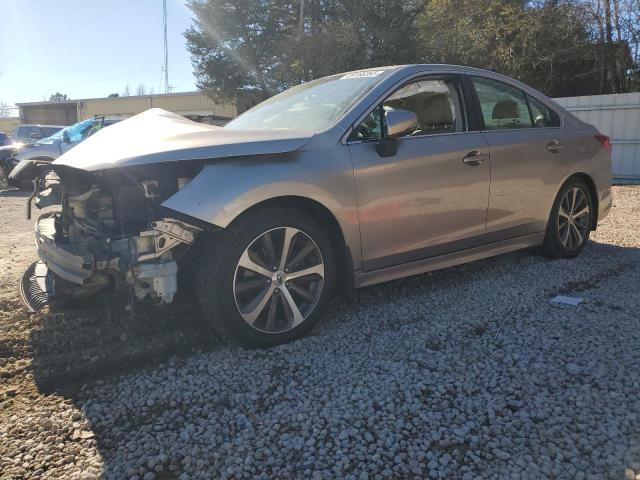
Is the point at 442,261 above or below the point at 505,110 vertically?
below

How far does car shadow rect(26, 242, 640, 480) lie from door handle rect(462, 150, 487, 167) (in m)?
1.04

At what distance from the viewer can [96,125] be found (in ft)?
36.8

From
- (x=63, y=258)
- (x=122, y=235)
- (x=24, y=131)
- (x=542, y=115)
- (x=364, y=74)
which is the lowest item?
(x=63, y=258)

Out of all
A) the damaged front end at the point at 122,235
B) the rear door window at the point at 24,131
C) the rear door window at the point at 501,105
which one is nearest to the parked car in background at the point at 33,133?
the rear door window at the point at 24,131

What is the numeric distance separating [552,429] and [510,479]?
439 mm

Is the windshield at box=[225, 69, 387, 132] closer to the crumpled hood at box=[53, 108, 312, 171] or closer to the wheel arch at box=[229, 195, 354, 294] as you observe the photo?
the crumpled hood at box=[53, 108, 312, 171]

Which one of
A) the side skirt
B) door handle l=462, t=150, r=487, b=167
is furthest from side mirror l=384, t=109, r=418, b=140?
the side skirt

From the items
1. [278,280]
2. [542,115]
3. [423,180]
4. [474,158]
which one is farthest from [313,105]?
[542,115]

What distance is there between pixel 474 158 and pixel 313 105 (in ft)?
4.35

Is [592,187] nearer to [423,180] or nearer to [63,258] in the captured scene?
[423,180]

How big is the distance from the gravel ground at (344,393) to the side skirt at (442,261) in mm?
285

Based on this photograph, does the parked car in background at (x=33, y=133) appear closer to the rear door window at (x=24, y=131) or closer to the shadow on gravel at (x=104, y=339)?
the rear door window at (x=24, y=131)

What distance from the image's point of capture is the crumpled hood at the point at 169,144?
2.87 meters

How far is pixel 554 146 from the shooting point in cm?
473
